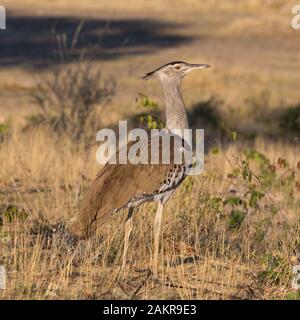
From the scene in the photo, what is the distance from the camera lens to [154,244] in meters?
6.11

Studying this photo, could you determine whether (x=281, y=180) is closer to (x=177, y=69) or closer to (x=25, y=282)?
(x=177, y=69)

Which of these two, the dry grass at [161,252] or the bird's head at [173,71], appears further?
the bird's head at [173,71]

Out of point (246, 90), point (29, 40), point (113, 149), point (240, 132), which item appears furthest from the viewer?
point (29, 40)

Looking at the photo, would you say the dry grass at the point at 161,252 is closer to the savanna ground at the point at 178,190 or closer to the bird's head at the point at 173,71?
the savanna ground at the point at 178,190

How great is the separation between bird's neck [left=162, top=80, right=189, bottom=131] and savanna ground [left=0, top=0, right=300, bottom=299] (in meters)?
0.51

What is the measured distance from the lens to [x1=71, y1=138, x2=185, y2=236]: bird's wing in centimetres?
575

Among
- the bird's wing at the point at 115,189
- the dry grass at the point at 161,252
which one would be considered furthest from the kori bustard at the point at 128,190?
the dry grass at the point at 161,252

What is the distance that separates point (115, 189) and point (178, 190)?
5.55 ft

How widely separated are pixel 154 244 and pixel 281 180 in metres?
2.23

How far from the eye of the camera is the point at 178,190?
7.45 m

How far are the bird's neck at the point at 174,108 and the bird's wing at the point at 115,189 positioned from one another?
0.35m

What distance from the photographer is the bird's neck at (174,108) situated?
6.28 meters

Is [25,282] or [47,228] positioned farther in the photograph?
[47,228]

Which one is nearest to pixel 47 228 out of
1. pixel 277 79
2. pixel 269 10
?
pixel 277 79
